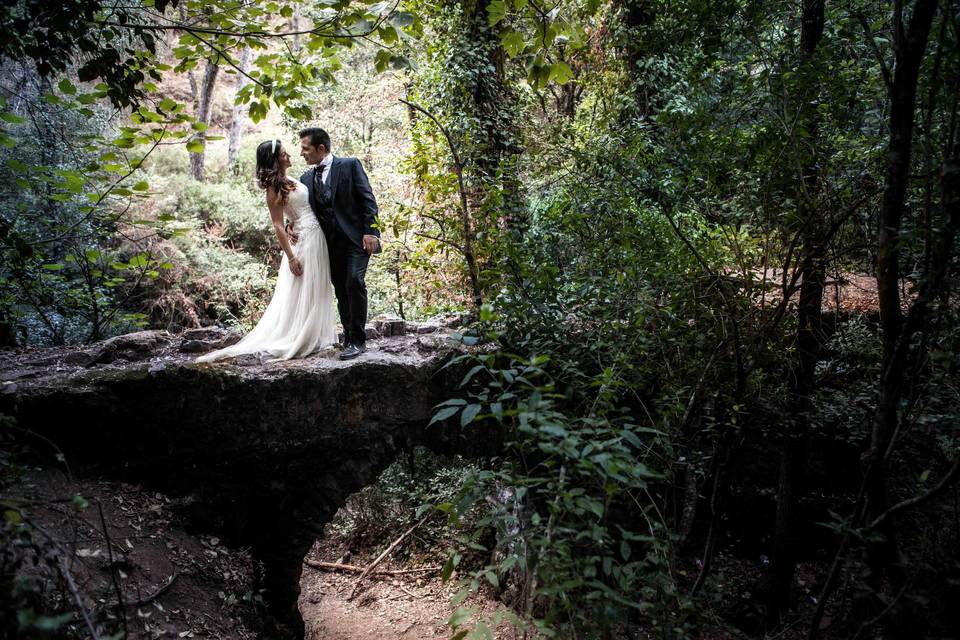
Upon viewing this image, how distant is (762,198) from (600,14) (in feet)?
19.4

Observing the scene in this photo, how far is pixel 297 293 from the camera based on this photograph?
5363 mm

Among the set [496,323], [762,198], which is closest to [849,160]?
[762,198]

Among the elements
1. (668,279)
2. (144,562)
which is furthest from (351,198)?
(144,562)

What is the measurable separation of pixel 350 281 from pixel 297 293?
Result: 2.21 feet

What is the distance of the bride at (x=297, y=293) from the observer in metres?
5.23

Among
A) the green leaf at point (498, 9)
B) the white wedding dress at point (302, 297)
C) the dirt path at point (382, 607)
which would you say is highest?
the green leaf at point (498, 9)

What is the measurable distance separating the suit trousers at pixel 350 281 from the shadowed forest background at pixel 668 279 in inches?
27.9

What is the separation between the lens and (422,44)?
781 centimetres

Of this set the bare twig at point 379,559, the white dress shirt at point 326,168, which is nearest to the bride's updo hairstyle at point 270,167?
the white dress shirt at point 326,168

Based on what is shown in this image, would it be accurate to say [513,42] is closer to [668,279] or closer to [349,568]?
[668,279]

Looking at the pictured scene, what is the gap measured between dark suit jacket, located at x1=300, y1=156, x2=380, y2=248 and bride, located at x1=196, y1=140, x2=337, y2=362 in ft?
1.31

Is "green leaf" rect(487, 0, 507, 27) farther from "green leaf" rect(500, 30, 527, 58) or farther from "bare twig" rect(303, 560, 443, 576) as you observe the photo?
"bare twig" rect(303, 560, 443, 576)

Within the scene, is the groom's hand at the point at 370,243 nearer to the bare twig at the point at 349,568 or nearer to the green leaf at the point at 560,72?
the green leaf at the point at 560,72

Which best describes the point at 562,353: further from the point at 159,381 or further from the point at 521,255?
the point at 159,381
